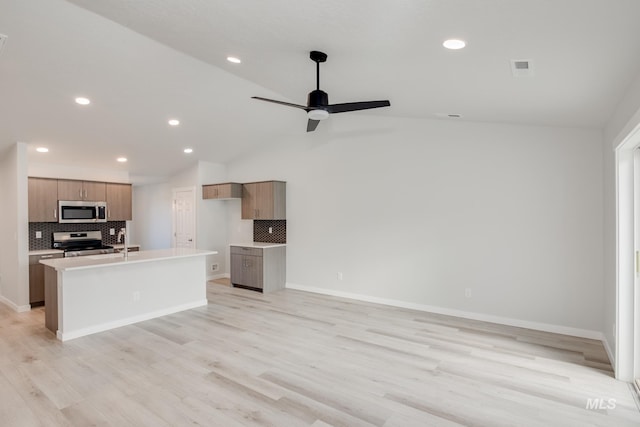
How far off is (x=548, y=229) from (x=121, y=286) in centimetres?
543

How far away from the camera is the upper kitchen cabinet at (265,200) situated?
21.6ft

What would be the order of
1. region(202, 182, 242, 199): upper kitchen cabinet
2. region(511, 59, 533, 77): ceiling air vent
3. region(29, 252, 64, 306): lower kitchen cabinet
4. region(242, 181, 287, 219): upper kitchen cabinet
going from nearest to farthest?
1. region(511, 59, 533, 77): ceiling air vent
2. region(29, 252, 64, 306): lower kitchen cabinet
3. region(242, 181, 287, 219): upper kitchen cabinet
4. region(202, 182, 242, 199): upper kitchen cabinet

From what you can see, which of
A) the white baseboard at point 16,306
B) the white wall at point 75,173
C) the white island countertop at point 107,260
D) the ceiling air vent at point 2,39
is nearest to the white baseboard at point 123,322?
the white island countertop at point 107,260

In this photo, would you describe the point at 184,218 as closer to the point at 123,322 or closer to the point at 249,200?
the point at 249,200

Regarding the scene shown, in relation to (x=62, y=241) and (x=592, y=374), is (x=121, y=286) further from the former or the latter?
(x=592, y=374)

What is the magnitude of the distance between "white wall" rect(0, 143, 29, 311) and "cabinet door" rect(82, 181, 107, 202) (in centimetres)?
105

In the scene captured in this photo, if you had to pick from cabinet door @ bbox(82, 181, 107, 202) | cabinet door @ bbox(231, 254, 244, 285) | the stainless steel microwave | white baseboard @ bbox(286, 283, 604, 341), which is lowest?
white baseboard @ bbox(286, 283, 604, 341)

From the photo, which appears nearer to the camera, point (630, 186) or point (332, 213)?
point (630, 186)

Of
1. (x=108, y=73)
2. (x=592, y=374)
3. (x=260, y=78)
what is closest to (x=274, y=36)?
(x=260, y=78)

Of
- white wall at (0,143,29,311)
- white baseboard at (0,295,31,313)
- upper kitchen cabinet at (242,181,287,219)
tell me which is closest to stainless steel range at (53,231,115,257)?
white wall at (0,143,29,311)

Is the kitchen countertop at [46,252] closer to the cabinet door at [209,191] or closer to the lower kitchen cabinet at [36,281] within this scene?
the lower kitchen cabinet at [36,281]

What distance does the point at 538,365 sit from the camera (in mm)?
3344

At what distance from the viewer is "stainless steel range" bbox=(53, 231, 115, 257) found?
231 inches

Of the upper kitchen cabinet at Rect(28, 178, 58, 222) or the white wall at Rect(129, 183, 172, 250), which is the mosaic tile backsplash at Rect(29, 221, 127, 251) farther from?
the white wall at Rect(129, 183, 172, 250)
